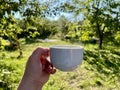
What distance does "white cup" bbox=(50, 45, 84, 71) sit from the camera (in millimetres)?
1451

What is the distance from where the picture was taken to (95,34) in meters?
17.9

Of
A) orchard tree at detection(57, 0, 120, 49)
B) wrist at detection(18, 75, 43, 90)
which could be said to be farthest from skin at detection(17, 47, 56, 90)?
orchard tree at detection(57, 0, 120, 49)

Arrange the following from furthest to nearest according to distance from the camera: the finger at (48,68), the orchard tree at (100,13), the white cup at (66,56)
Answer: the orchard tree at (100,13), the finger at (48,68), the white cup at (66,56)

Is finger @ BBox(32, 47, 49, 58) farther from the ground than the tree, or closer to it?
farther from the ground

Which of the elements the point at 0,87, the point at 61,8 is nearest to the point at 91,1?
the point at 61,8

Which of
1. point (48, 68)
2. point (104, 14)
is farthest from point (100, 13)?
point (48, 68)

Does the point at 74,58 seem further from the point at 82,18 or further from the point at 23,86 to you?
the point at 82,18

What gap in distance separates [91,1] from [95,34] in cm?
237

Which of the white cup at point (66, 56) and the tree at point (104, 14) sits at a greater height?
the white cup at point (66, 56)

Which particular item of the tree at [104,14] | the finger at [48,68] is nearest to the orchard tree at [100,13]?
the tree at [104,14]

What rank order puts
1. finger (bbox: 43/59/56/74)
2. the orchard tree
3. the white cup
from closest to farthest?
the white cup
finger (bbox: 43/59/56/74)
the orchard tree

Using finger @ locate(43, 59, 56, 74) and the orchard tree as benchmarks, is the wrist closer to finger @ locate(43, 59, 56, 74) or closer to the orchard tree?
finger @ locate(43, 59, 56, 74)

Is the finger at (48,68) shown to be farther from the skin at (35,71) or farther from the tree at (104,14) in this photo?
the tree at (104,14)

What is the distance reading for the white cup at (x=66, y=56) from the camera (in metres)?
1.45
